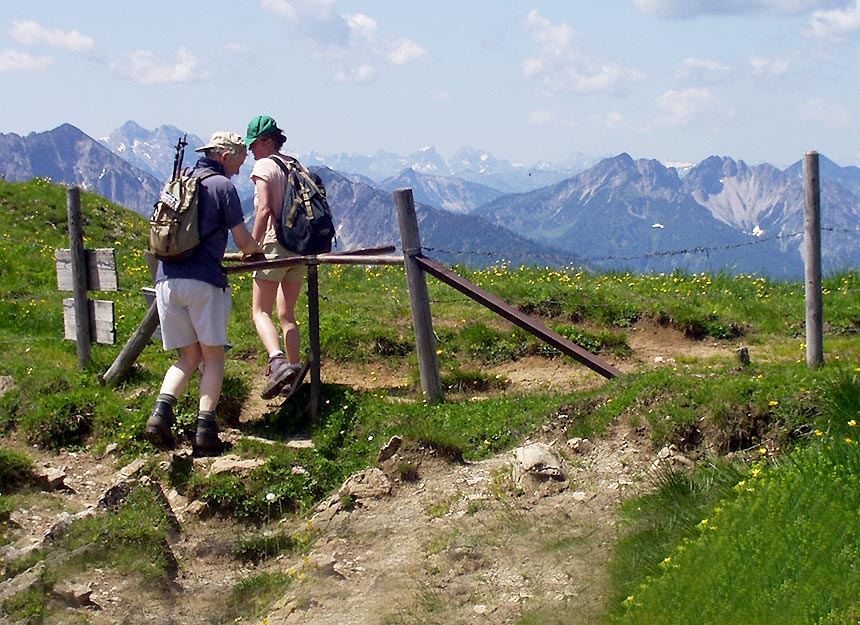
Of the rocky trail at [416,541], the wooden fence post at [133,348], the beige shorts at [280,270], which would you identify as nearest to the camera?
the rocky trail at [416,541]

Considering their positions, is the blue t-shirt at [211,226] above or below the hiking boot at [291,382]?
above

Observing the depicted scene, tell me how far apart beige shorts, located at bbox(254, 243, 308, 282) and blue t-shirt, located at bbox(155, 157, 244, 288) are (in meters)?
0.88

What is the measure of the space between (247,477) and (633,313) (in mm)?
5617

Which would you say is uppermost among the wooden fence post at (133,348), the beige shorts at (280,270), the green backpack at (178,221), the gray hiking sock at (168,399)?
the green backpack at (178,221)

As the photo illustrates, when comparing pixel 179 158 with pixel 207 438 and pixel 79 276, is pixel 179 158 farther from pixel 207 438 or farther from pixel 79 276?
pixel 207 438

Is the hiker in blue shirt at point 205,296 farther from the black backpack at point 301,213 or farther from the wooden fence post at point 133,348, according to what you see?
the wooden fence post at point 133,348

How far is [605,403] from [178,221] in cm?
360

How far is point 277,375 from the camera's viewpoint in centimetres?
909

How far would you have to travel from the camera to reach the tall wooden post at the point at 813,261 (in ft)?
29.4

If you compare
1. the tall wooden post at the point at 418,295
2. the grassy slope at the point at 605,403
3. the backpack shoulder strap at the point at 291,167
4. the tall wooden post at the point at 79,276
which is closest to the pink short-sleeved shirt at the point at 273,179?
the backpack shoulder strap at the point at 291,167

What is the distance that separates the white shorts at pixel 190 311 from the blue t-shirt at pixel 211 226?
7 centimetres

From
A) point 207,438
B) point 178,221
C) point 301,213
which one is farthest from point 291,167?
point 207,438

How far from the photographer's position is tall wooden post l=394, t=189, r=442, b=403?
9.16 m

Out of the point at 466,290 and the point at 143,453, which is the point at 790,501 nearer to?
the point at 466,290
